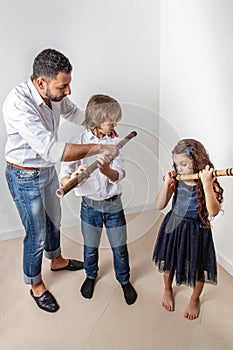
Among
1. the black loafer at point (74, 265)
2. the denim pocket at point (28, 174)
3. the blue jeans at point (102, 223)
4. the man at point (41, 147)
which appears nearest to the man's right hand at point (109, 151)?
the man at point (41, 147)

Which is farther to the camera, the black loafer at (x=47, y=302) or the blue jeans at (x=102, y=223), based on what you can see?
the black loafer at (x=47, y=302)

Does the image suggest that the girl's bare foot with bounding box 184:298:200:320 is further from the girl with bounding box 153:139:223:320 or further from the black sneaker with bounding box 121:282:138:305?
the black sneaker with bounding box 121:282:138:305

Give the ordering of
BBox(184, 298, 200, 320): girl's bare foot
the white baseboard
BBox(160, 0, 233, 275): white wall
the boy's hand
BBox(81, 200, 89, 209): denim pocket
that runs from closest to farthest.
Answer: the boy's hand
BBox(81, 200, 89, 209): denim pocket
BBox(160, 0, 233, 275): white wall
BBox(184, 298, 200, 320): girl's bare foot
the white baseboard

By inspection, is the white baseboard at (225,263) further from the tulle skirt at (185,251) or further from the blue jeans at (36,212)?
the blue jeans at (36,212)

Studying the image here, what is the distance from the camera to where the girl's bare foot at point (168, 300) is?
48.5 inches

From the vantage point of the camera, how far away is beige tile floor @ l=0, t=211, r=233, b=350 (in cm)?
112

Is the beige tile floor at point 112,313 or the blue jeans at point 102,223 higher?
the blue jeans at point 102,223

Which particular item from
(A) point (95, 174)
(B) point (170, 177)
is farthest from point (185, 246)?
(A) point (95, 174)

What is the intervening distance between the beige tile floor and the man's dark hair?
1.22 feet

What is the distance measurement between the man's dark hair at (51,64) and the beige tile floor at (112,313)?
37 centimetres

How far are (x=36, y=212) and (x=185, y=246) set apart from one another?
0.42 metres

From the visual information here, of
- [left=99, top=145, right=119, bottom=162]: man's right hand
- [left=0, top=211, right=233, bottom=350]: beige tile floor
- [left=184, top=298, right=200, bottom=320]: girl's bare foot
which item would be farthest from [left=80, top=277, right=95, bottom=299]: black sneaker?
[left=99, top=145, right=119, bottom=162]: man's right hand

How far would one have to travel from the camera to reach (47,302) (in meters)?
1.25

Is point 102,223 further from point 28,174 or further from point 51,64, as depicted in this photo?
point 51,64
